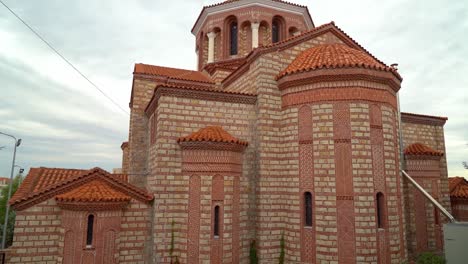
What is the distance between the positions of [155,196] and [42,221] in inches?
119

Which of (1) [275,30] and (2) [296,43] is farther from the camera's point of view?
(1) [275,30]

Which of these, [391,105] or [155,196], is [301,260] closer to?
[155,196]

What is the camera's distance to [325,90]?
9.08m

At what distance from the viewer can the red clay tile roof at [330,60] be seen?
893cm

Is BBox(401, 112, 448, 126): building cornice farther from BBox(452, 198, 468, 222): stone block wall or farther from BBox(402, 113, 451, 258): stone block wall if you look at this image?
BBox(452, 198, 468, 222): stone block wall

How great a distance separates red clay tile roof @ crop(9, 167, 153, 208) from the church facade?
32 millimetres

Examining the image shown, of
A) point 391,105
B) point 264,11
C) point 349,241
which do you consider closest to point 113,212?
point 349,241

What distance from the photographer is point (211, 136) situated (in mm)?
9016

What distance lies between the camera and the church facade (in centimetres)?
827

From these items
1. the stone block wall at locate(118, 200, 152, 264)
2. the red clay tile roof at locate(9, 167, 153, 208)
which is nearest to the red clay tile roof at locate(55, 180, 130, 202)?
the red clay tile roof at locate(9, 167, 153, 208)

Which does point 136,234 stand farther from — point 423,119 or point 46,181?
point 423,119

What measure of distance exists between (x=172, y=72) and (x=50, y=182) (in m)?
7.93

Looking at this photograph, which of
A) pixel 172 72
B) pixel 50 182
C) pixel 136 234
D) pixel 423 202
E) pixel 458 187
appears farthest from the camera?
pixel 172 72

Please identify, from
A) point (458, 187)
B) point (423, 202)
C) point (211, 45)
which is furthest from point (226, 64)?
point (458, 187)
